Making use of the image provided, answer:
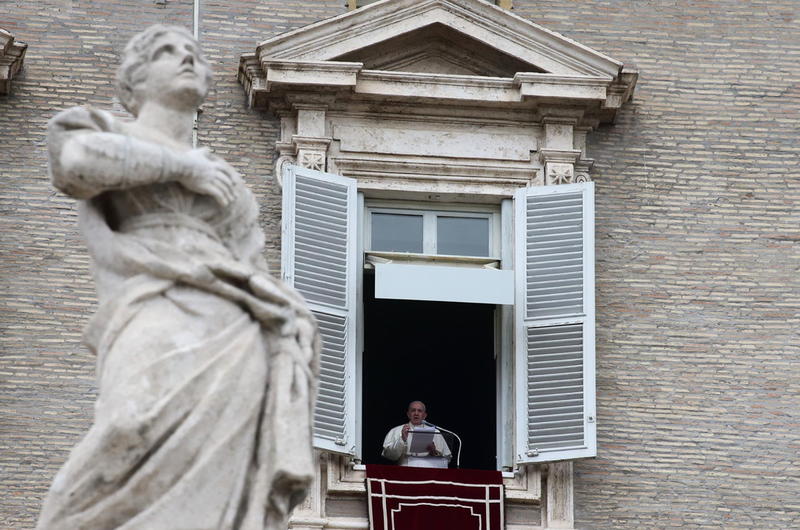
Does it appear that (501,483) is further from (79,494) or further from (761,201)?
(79,494)

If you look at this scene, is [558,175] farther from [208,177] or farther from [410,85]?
[208,177]

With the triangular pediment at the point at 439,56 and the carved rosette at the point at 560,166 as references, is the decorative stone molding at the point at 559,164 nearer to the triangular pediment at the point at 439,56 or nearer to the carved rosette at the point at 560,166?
the carved rosette at the point at 560,166

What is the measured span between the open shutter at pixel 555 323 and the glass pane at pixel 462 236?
1.23 ft

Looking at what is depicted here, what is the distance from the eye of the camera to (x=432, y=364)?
24344mm

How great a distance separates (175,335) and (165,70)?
3.89 ft

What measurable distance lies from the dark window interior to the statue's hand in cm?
1406

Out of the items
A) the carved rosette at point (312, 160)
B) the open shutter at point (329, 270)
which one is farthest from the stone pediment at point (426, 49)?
the open shutter at point (329, 270)

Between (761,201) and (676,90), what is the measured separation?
1163mm

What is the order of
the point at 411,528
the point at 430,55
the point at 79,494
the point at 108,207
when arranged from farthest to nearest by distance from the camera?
the point at 430,55 → the point at 411,528 → the point at 108,207 → the point at 79,494

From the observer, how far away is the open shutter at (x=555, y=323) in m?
18.5

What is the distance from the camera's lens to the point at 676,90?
19.9 metres

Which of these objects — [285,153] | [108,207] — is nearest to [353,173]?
[285,153]

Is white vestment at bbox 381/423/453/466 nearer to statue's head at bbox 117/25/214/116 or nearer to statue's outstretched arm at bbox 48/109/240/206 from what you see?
statue's head at bbox 117/25/214/116

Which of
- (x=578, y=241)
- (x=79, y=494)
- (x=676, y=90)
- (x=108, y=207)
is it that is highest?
(x=676, y=90)
